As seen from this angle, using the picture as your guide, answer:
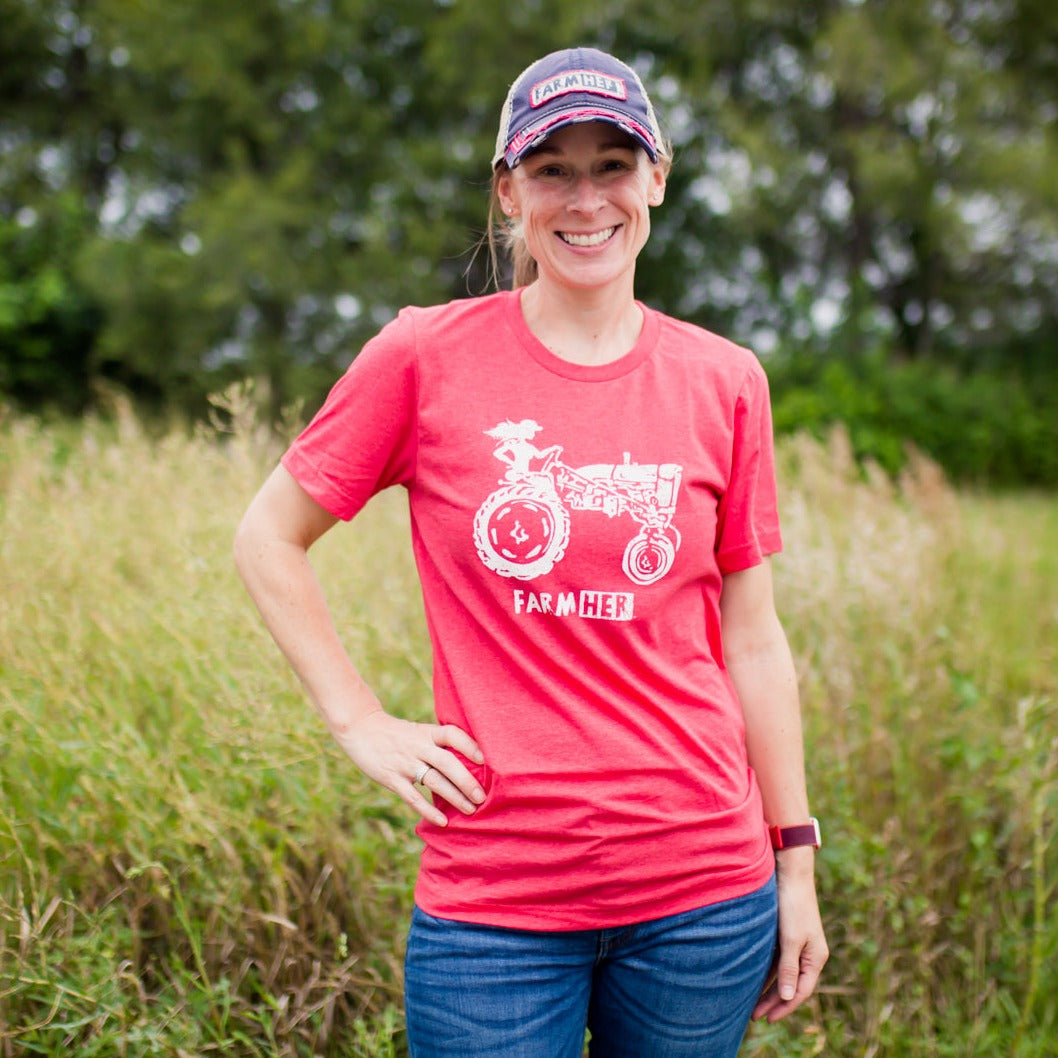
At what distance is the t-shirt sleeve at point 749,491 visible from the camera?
1.55 meters

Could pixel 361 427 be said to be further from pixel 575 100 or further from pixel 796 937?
pixel 796 937

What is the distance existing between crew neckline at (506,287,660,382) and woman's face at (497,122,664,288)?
0.09m

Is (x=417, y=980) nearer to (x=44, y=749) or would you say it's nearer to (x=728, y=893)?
(x=728, y=893)

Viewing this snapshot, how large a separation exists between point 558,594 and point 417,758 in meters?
0.34

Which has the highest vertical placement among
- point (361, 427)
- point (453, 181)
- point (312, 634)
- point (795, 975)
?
point (453, 181)

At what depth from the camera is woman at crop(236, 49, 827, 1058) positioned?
4.57 feet

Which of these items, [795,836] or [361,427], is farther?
[795,836]

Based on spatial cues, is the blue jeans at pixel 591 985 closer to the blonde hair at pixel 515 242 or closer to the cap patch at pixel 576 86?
the blonde hair at pixel 515 242

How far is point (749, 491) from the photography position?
1.55 metres

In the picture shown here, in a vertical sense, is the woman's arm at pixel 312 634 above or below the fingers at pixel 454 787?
above

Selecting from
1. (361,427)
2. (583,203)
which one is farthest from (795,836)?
(583,203)

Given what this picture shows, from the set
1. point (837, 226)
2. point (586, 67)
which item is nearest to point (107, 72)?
point (837, 226)

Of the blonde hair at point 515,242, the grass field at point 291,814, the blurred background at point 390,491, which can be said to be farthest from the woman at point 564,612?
the grass field at point 291,814

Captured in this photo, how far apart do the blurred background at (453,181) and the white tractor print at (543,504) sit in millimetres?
12029
